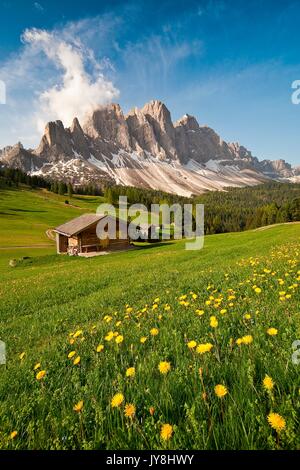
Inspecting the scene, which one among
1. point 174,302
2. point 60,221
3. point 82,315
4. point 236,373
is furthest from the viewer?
point 60,221

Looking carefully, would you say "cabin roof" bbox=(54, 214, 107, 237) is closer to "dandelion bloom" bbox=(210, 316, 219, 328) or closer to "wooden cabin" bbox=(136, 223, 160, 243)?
"wooden cabin" bbox=(136, 223, 160, 243)

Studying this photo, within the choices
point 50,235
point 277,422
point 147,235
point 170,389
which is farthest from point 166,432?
point 147,235

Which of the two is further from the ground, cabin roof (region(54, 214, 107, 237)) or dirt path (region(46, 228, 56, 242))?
cabin roof (region(54, 214, 107, 237))

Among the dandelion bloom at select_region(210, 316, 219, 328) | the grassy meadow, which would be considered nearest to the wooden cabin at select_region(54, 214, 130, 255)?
the grassy meadow

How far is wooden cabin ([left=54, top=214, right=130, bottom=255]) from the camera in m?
52.1

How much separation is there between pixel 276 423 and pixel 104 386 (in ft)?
5.27

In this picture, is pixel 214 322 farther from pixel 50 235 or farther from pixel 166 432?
pixel 50 235

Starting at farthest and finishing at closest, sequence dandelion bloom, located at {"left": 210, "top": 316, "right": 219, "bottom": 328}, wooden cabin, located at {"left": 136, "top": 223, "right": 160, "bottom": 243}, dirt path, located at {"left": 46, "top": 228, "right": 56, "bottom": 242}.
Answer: wooden cabin, located at {"left": 136, "top": 223, "right": 160, "bottom": 243} < dirt path, located at {"left": 46, "top": 228, "right": 56, "bottom": 242} < dandelion bloom, located at {"left": 210, "top": 316, "right": 219, "bottom": 328}

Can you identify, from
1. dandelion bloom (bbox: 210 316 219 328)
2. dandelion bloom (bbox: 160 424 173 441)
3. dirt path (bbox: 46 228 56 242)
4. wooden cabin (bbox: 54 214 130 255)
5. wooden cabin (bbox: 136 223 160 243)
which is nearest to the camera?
dandelion bloom (bbox: 160 424 173 441)

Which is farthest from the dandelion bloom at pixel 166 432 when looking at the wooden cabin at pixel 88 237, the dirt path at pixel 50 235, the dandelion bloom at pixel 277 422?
the dirt path at pixel 50 235

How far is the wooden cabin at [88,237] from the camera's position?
52.1 m
